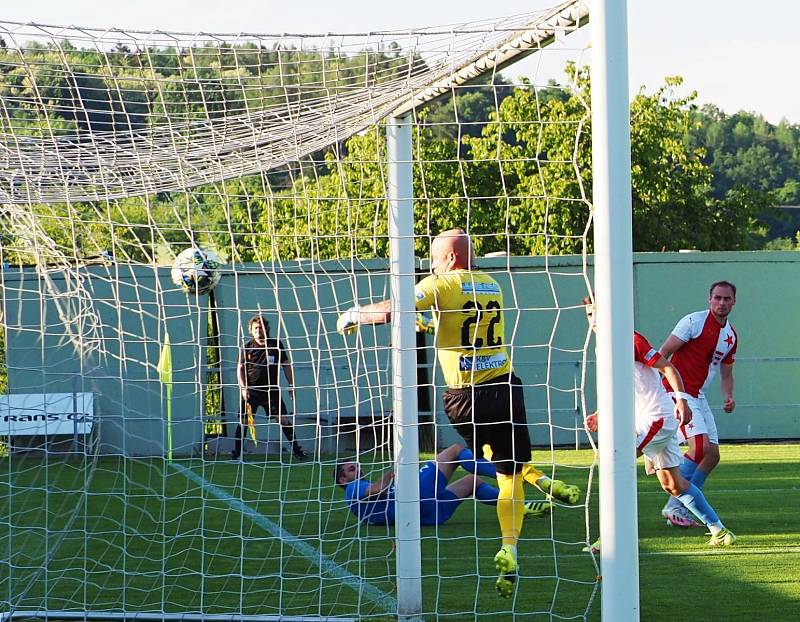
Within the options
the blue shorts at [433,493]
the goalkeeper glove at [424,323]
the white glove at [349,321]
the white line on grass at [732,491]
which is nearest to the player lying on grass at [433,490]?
the blue shorts at [433,493]

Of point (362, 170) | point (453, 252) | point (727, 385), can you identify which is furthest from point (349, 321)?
point (727, 385)

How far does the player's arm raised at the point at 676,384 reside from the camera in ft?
24.3

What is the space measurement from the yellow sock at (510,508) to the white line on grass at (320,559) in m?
0.74

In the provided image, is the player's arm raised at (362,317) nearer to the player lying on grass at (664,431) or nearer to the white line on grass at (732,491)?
the player lying on grass at (664,431)

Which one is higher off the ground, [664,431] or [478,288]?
[478,288]

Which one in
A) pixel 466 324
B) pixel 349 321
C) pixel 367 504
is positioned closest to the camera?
pixel 349 321

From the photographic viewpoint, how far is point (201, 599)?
5.90 m

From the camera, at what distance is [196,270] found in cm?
1150

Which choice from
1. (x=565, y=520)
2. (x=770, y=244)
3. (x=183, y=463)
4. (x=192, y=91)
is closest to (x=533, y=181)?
(x=183, y=463)

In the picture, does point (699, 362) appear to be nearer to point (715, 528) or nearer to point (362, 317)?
point (715, 528)

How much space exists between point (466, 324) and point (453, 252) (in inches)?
16.7

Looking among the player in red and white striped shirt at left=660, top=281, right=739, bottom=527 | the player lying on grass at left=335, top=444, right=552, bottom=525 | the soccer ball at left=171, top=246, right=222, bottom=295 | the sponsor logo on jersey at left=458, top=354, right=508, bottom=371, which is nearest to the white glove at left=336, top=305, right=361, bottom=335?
the sponsor logo on jersey at left=458, top=354, right=508, bottom=371

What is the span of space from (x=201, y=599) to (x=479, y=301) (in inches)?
87.4

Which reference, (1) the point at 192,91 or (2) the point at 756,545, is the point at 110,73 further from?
(2) the point at 756,545
